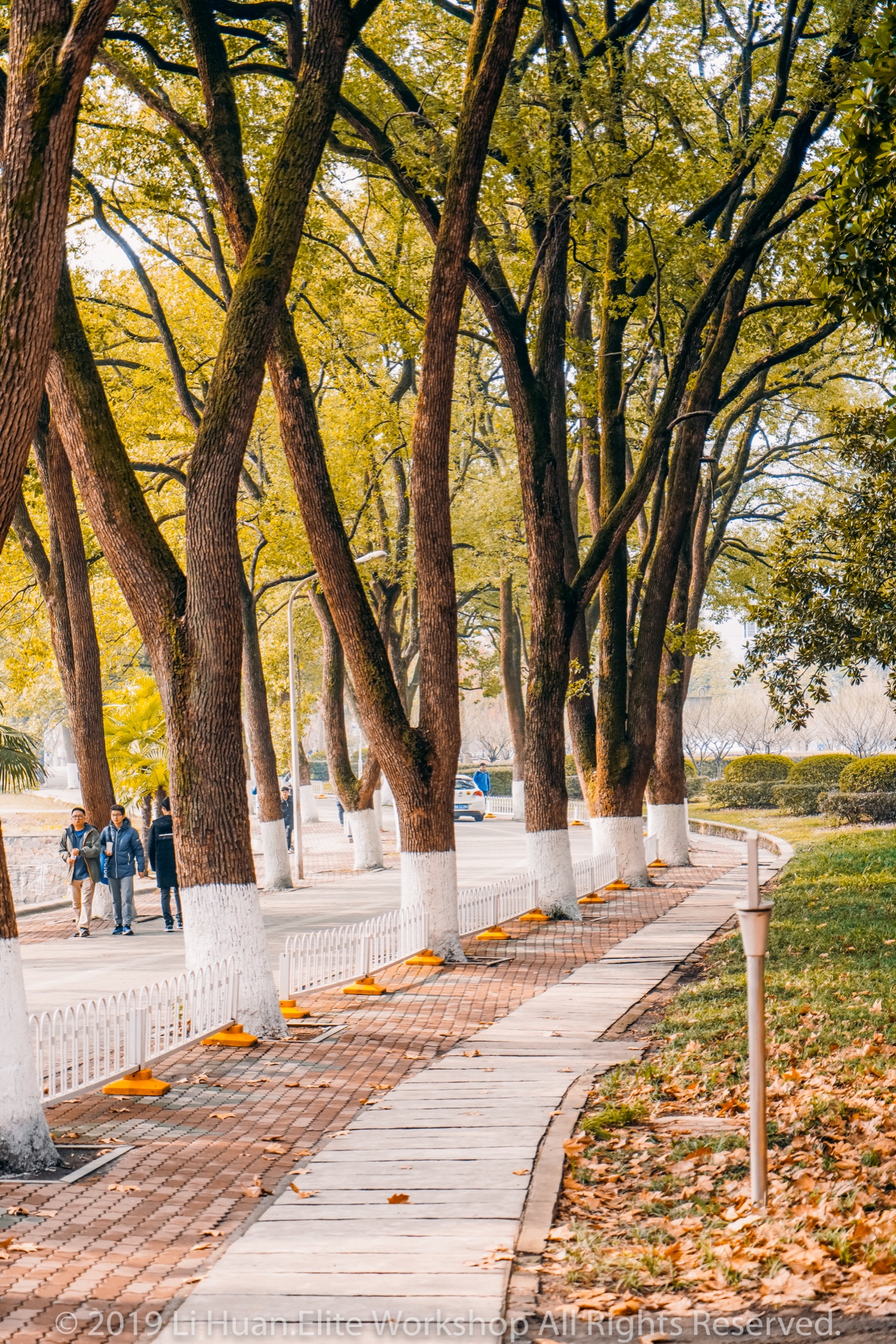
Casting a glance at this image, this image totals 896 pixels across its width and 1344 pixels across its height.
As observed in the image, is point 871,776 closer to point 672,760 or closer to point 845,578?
point 672,760

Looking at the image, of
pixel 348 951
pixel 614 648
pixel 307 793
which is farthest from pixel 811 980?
pixel 307 793

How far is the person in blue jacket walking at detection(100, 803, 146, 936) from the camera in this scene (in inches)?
755

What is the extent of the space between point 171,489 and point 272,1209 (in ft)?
74.6

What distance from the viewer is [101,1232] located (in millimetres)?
5824

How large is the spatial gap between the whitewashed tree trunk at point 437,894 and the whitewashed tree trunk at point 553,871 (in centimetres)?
337

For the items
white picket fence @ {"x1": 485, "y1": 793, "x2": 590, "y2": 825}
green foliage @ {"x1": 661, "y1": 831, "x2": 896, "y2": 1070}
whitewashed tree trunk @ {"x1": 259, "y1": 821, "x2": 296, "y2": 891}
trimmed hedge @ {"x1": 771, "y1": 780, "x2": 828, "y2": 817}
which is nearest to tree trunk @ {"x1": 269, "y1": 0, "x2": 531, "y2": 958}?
green foliage @ {"x1": 661, "y1": 831, "x2": 896, "y2": 1070}

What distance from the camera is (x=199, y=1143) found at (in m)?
7.38

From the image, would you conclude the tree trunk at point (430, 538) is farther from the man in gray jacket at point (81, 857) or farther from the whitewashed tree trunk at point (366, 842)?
the whitewashed tree trunk at point (366, 842)

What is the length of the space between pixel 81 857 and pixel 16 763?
177 centimetres

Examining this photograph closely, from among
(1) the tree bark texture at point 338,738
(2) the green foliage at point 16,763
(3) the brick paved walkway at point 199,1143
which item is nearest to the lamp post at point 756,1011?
(3) the brick paved walkway at point 199,1143

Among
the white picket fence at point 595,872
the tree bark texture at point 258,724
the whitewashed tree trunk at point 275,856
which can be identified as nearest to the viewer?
the white picket fence at point 595,872

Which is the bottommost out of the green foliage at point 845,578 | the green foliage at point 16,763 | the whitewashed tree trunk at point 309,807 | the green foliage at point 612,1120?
the green foliage at point 612,1120

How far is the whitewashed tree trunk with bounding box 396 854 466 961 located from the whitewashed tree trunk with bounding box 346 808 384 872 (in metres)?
15.3

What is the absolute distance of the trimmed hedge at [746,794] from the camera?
4591 cm
